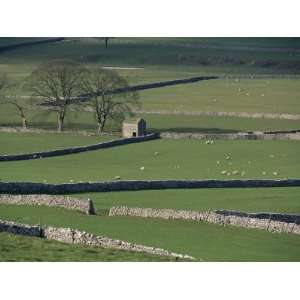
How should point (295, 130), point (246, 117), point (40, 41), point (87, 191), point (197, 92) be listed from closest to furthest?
point (87, 191), point (295, 130), point (246, 117), point (197, 92), point (40, 41)

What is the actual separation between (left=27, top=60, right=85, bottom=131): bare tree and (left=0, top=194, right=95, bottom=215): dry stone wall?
36.6 meters

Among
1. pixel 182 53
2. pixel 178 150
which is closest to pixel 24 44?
pixel 182 53

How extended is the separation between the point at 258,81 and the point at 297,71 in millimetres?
9539

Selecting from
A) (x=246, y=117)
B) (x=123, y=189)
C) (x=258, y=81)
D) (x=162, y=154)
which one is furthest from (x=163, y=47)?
(x=123, y=189)

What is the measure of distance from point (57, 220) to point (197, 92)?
62.1m

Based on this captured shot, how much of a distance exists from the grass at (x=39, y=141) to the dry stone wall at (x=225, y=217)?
73.3 feet

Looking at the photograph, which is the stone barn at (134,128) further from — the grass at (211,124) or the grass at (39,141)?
the grass at (211,124)

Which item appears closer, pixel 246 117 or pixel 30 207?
pixel 30 207

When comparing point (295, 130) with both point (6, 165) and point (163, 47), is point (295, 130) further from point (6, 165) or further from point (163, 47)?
point (163, 47)

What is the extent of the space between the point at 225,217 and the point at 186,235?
260cm

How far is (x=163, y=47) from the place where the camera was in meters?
147

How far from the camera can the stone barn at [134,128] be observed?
3031 inches

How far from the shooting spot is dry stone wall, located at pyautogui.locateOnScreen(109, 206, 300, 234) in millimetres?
43219

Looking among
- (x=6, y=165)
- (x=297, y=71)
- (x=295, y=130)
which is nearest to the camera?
(x=6, y=165)
